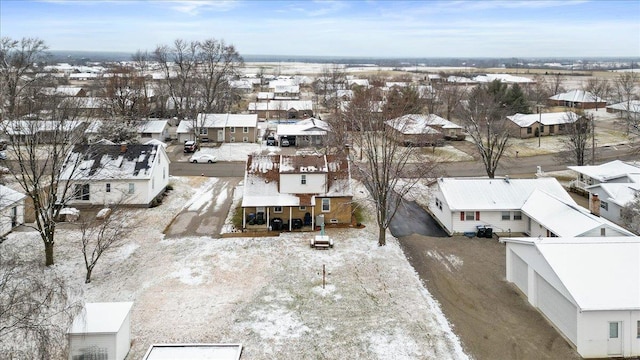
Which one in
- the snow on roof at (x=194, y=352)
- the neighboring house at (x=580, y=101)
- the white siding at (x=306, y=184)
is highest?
the neighboring house at (x=580, y=101)

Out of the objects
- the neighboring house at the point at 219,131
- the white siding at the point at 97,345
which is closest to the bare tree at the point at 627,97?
the neighboring house at the point at 219,131

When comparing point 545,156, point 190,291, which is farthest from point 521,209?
point 545,156

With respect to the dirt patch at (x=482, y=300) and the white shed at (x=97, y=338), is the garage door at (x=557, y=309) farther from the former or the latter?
the white shed at (x=97, y=338)

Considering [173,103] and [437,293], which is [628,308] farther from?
[173,103]

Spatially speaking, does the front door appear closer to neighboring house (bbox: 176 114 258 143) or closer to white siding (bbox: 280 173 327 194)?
white siding (bbox: 280 173 327 194)

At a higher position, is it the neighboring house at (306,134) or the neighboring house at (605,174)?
the neighboring house at (306,134)

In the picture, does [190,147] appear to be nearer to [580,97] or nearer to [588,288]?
[588,288]

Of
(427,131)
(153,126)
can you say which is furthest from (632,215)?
(153,126)
